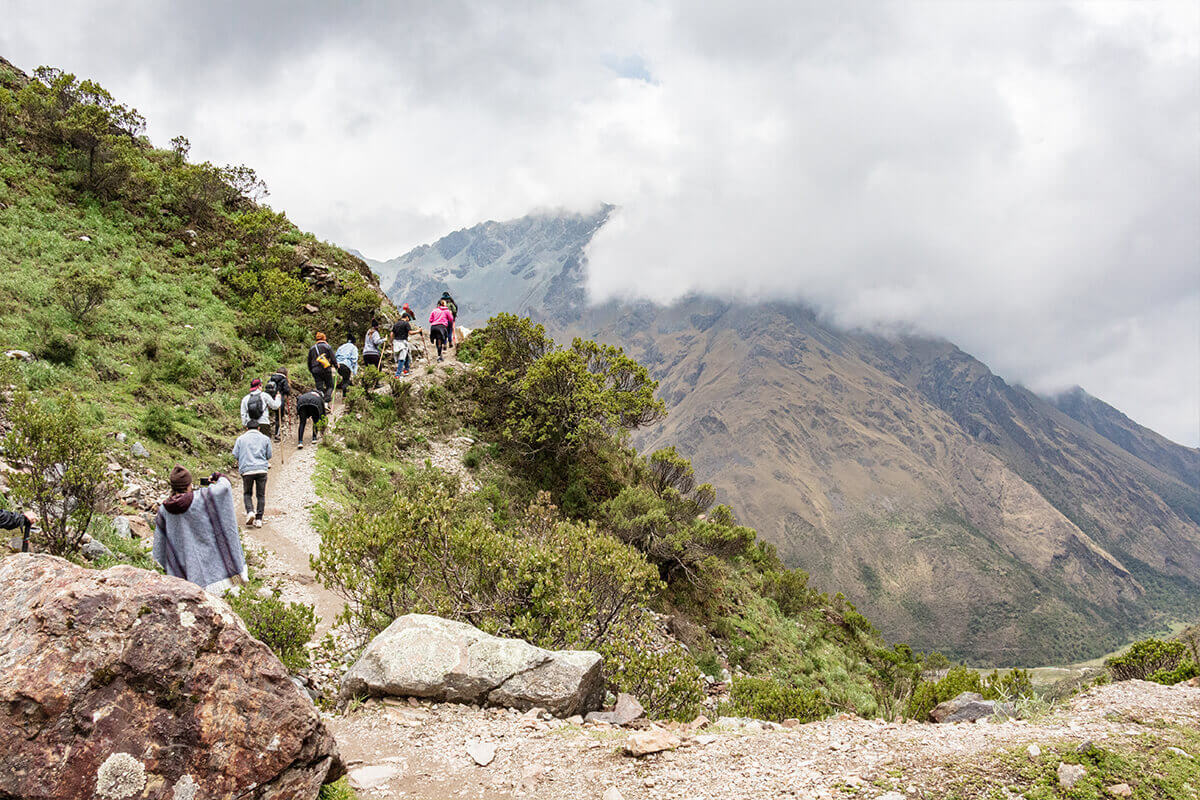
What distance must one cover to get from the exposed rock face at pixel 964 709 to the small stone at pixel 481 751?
8295mm

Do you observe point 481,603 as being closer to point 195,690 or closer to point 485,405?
point 195,690

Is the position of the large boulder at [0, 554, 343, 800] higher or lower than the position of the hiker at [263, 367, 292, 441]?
lower

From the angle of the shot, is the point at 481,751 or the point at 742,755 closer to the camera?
the point at 742,755

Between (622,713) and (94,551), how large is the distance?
7955 mm

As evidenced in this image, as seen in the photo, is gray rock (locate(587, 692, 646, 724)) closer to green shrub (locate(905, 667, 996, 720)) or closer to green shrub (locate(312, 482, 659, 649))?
green shrub (locate(312, 482, 659, 649))

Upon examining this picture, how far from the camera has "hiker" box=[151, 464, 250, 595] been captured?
710 centimetres

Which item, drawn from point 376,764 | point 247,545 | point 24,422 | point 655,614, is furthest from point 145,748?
point 655,614

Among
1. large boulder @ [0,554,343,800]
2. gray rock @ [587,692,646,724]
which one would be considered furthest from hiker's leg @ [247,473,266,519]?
gray rock @ [587,692,646,724]

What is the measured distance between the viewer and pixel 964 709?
1056 centimetres

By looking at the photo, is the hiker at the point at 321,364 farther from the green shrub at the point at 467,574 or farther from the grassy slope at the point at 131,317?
the green shrub at the point at 467,574

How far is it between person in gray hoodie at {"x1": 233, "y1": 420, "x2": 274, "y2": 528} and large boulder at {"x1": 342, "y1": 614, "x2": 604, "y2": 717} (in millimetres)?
6089

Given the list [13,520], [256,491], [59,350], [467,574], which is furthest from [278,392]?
[467,574]

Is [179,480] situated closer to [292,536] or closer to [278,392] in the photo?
[292,536]

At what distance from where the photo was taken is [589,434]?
19.8 m
